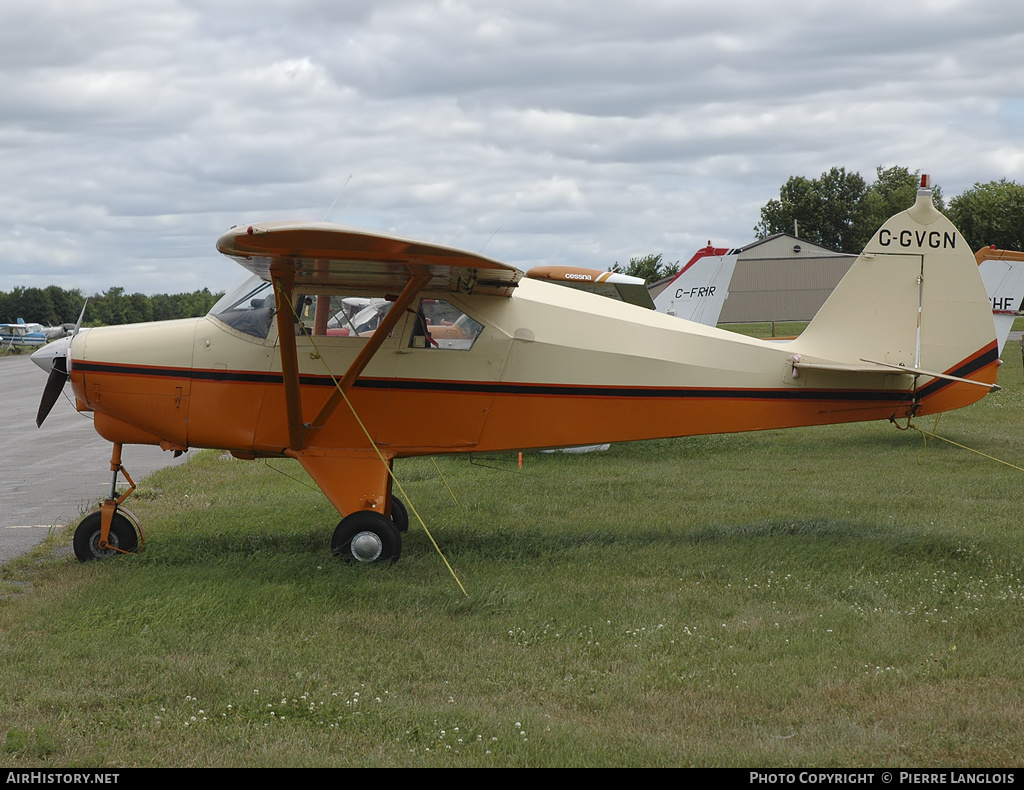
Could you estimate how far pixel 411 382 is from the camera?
7.89m

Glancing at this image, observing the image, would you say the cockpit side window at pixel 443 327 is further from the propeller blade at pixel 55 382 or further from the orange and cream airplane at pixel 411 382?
the propeller blade at pixel 55 382

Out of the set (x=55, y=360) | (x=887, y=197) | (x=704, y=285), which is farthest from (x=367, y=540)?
(x=887, y=197)

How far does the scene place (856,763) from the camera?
4.06 metres

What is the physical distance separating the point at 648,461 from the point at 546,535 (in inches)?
220

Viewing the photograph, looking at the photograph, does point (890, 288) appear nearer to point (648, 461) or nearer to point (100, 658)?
point (648, 461)

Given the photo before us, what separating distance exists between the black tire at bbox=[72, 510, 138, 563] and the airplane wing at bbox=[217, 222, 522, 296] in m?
2.44

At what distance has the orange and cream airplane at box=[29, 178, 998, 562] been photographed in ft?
25.7

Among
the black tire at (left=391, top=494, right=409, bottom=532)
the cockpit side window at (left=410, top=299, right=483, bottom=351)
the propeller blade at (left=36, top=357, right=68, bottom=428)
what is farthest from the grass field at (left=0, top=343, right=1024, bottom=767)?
the cockpit side window at (left=410, top=299, right=483, bottom=351)

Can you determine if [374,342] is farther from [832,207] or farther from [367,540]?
[832,207]

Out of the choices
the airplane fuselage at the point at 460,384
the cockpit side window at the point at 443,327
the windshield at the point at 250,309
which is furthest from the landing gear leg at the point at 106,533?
the cockpit side window at the point at 443,327

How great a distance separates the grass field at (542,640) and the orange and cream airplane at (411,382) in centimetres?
93

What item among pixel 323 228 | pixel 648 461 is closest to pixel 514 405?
pixel 323 228

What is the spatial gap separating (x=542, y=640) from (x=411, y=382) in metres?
2.84

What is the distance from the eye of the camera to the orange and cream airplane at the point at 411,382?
308 inches
